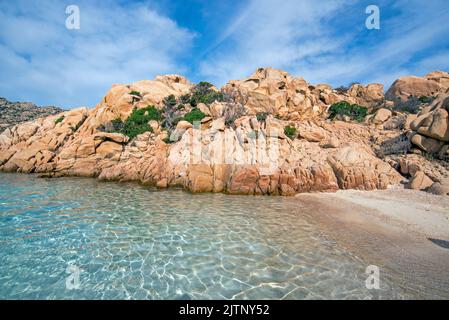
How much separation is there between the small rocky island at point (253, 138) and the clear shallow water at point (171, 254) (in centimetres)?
593

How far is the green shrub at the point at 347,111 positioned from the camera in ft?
104

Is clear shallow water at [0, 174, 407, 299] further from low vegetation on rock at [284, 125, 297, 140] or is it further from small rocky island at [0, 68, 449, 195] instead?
low vegetation on rock at [284, 125, 297, 140]

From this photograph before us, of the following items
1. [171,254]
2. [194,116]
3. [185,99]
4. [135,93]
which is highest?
[135,93]

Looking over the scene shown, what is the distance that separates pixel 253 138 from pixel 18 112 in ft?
236

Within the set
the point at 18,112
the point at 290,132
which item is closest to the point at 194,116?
the point at 290,132

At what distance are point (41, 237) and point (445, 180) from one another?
72.2 ft

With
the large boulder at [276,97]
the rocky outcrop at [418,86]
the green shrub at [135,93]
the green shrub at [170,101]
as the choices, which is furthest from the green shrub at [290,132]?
the green shrub at [135,93]

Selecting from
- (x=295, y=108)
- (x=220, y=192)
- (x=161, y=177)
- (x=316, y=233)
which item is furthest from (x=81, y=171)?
(x=295, y=108)

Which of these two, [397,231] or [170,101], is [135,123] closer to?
[170,101]

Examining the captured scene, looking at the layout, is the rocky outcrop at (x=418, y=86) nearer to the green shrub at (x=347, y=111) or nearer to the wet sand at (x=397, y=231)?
the green shrub at (x=347, y=111)

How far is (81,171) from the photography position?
2311cm

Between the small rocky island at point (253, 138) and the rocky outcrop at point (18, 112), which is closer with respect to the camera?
the small rocky island at point (253, 138)

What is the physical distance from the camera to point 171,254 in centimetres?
714
